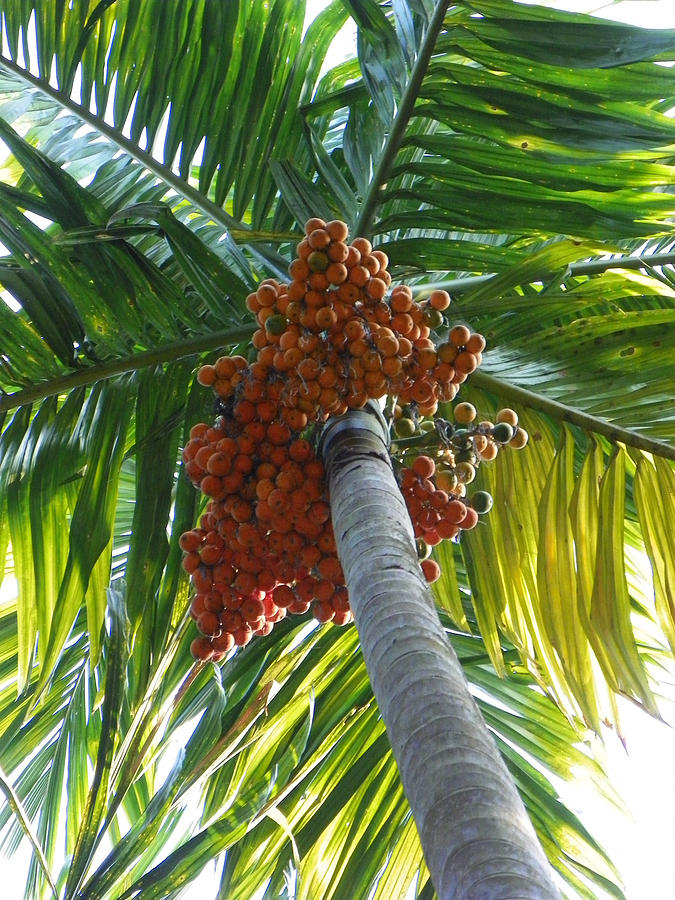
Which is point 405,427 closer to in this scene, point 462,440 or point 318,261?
point 462,440

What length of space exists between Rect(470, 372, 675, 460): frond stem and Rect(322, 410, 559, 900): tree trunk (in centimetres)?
83

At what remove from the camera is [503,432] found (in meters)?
2.23

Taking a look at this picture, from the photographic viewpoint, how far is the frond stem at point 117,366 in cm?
266

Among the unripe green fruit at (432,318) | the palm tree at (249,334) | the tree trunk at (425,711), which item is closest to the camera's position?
the tree trunk at (425,711)

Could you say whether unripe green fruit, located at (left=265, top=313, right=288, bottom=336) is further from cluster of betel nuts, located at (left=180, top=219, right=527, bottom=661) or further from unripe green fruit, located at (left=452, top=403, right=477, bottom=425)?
unripe green fruit, located at (left=452, top=403, right=477, bottom=425)

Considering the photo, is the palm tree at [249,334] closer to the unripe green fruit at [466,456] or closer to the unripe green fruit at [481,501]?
the unripe green fruit at [481,501]

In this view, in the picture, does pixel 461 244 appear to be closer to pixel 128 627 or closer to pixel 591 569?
pixel 591 569

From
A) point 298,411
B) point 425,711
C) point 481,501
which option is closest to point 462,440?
point 481,501

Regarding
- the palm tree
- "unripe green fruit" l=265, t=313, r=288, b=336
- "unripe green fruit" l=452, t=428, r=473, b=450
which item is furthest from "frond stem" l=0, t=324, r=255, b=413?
"unripe green fruit" l=452, t=428, r=473, b=450

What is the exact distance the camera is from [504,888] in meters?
0.99

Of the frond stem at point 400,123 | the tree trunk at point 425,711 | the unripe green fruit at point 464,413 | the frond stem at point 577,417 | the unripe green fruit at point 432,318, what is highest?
the frond stem at point 400,123

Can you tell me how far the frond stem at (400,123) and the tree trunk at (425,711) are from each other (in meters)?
0.99

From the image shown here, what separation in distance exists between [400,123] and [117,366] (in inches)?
42.7

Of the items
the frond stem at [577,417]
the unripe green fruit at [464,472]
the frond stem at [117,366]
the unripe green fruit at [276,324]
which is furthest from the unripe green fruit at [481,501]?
the frond stem at [117,366]
